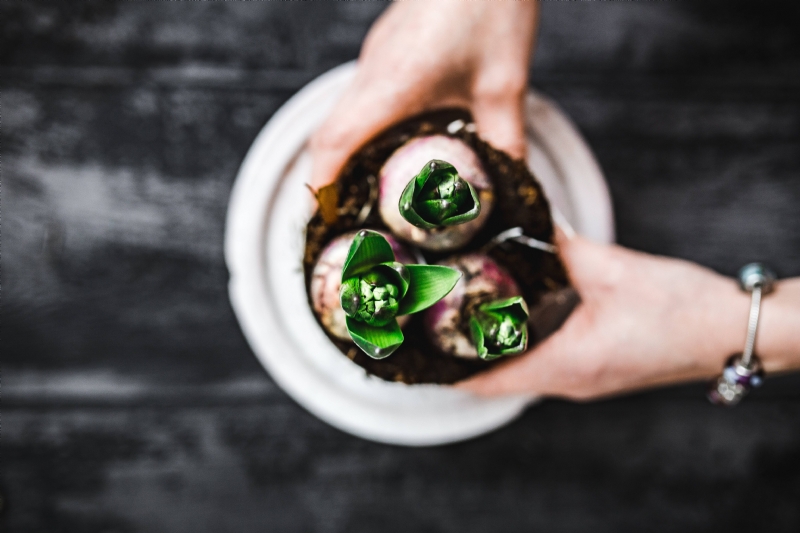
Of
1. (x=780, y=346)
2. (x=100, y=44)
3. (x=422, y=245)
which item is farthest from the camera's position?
(x=100, y=44)

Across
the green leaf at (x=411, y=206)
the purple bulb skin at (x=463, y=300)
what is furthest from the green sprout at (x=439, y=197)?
the purple bulb skin at (x=463, y=300)

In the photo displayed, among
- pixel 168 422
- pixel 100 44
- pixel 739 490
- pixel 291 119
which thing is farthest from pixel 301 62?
pixel 739 490

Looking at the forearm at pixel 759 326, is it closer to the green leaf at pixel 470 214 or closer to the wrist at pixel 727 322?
the wrist at pixel 727 322

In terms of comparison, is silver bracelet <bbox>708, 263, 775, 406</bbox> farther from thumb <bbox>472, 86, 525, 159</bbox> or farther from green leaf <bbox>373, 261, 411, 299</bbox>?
green leaf <bbox>373, 261, 411, 299</bbox>

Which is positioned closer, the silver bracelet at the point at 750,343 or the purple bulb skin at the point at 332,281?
the purple bulb skin at the point at 332,281

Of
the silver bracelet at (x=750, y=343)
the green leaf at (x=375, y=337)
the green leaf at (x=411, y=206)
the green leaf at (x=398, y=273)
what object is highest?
the silver bracelet at (x=750, y=343)

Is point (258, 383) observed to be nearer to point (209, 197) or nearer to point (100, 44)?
point (209, 197)
